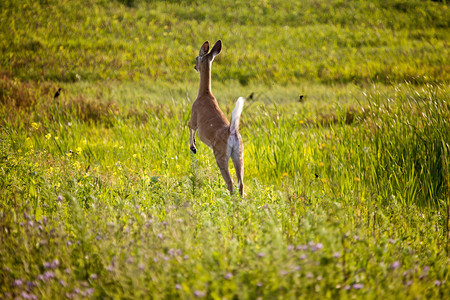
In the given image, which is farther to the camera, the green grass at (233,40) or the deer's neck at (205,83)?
the green grass at (233,40)

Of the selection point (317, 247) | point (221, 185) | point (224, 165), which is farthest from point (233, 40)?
point (317, 247)

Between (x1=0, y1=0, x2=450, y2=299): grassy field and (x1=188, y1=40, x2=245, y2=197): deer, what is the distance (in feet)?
0.97

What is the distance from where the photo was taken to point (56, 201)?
156 inches

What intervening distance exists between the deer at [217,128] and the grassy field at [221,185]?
295 millimetres

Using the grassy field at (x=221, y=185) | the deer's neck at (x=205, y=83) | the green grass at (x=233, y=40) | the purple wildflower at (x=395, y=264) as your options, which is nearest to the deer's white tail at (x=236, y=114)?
the grassy field at (x=221, y=185)

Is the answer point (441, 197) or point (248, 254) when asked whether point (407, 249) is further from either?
point (441, 197)

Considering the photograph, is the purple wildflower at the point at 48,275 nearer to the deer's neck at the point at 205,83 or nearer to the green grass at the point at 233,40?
the deer's neck at the point at 205,83

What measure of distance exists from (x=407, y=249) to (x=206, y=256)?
163 centimetres

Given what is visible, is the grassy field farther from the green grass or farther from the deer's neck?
the deer's neck

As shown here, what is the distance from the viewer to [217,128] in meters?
4.22

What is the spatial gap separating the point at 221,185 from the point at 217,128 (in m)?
0.78

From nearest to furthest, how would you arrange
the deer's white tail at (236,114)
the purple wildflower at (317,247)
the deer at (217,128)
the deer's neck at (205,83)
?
the purple wildflower at (317,247), the deer's white tail at (236,114), the deer at (217,128), the deer's neck at (205,83)

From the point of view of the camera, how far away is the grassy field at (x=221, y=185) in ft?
8.05

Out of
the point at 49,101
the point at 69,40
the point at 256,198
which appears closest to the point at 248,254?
the point at 256,198
